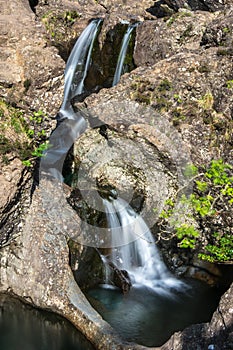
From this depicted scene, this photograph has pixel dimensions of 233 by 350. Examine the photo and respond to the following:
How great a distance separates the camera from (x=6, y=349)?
7.41 meters

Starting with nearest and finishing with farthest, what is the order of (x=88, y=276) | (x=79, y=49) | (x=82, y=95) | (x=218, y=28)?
(x=88, y=276), (x=218, y=28), (x=82, y=95), (x=79, y=49)

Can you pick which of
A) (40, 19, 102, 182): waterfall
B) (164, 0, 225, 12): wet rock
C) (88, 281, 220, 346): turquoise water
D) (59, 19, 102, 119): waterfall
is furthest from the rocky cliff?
(59, 19, 102, 119): waterfall

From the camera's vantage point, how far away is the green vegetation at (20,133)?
24.4 feet

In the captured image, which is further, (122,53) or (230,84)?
(122,53)

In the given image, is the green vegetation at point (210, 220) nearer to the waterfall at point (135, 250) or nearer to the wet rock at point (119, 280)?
the waterfall at point (135, 250)

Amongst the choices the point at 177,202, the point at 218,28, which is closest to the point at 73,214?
the point at 177,202

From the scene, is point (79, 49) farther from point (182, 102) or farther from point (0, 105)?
point (0, 105)

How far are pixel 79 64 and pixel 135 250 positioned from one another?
21.7 feet

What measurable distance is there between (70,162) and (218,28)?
15.4 ft

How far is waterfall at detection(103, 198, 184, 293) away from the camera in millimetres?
9906

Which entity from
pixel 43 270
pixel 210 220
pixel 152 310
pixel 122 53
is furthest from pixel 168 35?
pixel 43 270

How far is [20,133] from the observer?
297 inches

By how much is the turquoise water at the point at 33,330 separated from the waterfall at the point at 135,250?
2314mm

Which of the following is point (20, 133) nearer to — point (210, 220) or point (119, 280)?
point (119, 280)
